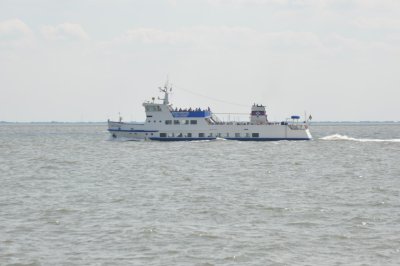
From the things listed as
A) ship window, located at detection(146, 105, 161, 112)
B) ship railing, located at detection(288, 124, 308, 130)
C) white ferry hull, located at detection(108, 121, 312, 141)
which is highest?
ship window, located at detection(146, 105, 161, 112)

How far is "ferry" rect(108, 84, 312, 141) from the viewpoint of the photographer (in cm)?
9900

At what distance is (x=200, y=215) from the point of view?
106 ft

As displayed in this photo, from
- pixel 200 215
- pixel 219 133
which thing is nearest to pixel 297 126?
pixel 219 133

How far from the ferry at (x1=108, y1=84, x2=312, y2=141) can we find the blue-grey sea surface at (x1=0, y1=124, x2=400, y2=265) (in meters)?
37.5

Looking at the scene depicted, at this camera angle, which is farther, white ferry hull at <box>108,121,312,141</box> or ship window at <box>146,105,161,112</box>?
white ferry hull at <box>108,121,312,141</box>

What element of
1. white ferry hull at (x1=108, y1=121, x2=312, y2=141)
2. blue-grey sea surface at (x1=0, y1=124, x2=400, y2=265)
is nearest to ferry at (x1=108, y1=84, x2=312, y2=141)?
white ferry hull at (x1=108, y1=121, x2=312, y2=141)

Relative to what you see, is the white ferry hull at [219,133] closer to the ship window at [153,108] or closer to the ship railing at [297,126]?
the ship railing at [297,126]

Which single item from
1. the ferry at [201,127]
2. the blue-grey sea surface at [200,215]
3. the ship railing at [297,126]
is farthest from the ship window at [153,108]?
the blue-grey sea surface at [200,215]

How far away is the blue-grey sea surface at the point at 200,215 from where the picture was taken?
2408 centimetres

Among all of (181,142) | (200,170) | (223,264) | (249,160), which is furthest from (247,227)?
(181,142)

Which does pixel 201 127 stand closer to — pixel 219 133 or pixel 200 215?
pixel 219 133

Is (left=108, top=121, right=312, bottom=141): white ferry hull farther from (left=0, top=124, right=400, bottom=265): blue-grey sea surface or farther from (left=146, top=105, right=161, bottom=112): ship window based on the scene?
(left=0, top=124, right=400, bottom=265): blue-grey sea surface

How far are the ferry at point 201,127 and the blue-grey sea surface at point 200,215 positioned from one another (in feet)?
123

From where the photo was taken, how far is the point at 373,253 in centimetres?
2403
